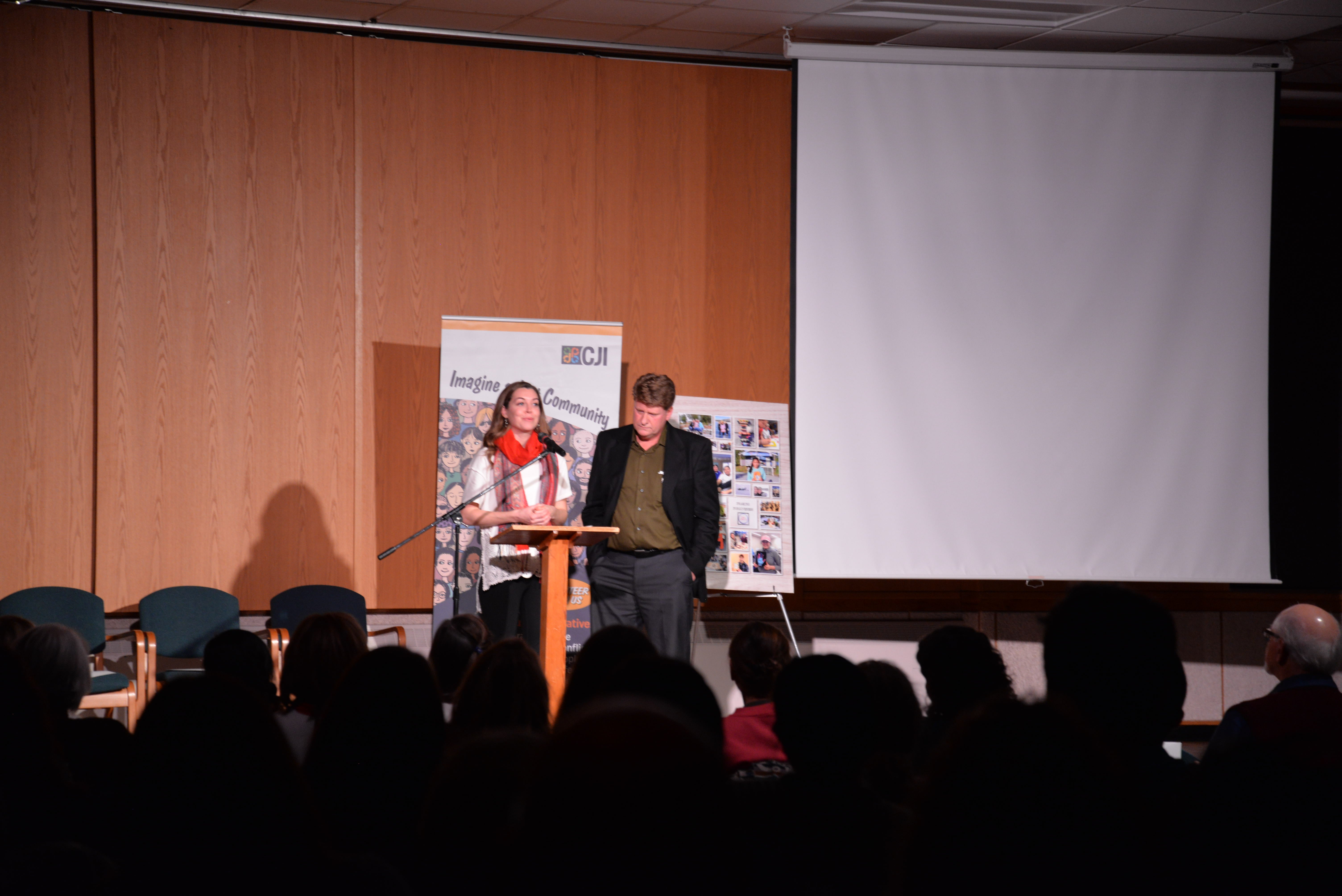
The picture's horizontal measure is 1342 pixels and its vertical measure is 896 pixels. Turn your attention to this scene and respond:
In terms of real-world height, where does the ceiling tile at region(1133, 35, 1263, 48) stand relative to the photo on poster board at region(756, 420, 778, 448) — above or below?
above

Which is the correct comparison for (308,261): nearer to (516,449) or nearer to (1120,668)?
(516,449)

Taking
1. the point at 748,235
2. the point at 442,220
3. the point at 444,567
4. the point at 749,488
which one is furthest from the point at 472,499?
the point at 748,235

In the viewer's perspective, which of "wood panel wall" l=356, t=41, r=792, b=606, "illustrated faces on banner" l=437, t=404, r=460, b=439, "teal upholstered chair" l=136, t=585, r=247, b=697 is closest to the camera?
"teal upholstered chair" l=136, t=585, r=247, b=697

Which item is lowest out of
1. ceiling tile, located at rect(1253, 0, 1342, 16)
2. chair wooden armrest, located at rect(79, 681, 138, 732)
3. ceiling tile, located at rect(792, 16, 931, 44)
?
chair wooden armrest, located at rect(79, 681, 138, 732)

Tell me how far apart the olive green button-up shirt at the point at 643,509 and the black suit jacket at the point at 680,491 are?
0.02 metres

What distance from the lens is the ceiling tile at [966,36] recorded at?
5.95 metres

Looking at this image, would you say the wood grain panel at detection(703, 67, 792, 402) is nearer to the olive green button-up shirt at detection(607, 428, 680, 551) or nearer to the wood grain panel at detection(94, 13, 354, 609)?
the olive green button-up shirt at detection(607, 428, 680, 551)

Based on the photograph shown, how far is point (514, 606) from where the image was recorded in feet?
16.5

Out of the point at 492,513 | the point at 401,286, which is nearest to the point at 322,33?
the point at 401,286

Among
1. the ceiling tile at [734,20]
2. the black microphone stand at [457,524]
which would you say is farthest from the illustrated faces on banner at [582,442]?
the ceiling tile at [734,20]

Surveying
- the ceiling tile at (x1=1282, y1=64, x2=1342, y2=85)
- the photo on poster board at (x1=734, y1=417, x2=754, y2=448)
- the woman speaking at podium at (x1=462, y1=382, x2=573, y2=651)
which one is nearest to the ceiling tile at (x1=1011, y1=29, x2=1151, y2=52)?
the ceiling tile at (x1=1282, y1=64, x2=1342, y2=85)

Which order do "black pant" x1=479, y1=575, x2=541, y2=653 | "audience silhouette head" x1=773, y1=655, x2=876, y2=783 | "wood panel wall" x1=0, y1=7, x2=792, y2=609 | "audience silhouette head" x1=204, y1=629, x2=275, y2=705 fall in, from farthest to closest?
"wood panel wall" x1=0, y1=7, x2=792, y2=609, "black pant" x1=479, y1=575, x2=541, y2=653, "audience silhouette head" x1=204, y1=629, x2=275, y2=705, "audience silhouette head" x1=773, y1=655, x2=876, y2=783

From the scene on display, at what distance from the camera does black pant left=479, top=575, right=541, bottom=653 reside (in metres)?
5.01

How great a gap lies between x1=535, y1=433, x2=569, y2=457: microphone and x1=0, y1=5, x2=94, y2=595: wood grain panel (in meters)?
2.45
